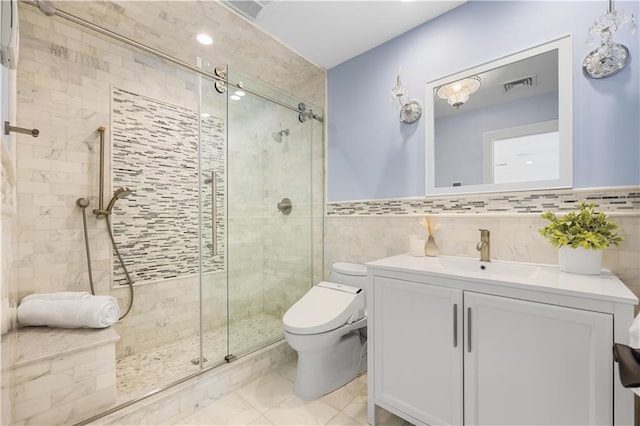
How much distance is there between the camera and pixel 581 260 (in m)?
1.24

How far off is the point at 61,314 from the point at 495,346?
2.20m

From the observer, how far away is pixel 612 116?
1.31 m

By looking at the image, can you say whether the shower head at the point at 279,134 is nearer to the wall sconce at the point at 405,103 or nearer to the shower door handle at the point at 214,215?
the shower door handle at the point at 214,215

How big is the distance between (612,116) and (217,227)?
2257 millimetres

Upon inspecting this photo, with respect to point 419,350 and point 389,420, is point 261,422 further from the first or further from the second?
point 419,350

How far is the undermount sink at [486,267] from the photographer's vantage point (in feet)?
4.67

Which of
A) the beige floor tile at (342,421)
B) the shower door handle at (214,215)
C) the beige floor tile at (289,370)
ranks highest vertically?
the shower door handle at (214,215)

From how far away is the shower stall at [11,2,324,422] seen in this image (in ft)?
5.99

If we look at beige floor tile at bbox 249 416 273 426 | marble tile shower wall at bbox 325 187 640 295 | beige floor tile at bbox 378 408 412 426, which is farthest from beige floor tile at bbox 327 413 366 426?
marble tile shower wall at bbox 325 187 640 295

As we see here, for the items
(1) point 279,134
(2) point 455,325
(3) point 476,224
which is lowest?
(2) point 455,325

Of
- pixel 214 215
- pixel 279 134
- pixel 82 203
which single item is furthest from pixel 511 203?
pixel 82 203

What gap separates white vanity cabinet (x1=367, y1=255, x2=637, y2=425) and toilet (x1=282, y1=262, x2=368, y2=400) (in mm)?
289

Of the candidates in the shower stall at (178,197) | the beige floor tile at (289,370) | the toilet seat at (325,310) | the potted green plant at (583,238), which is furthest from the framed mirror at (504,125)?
the beige floor tile at (289,370)

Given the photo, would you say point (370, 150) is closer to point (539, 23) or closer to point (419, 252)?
point (419, 252)
